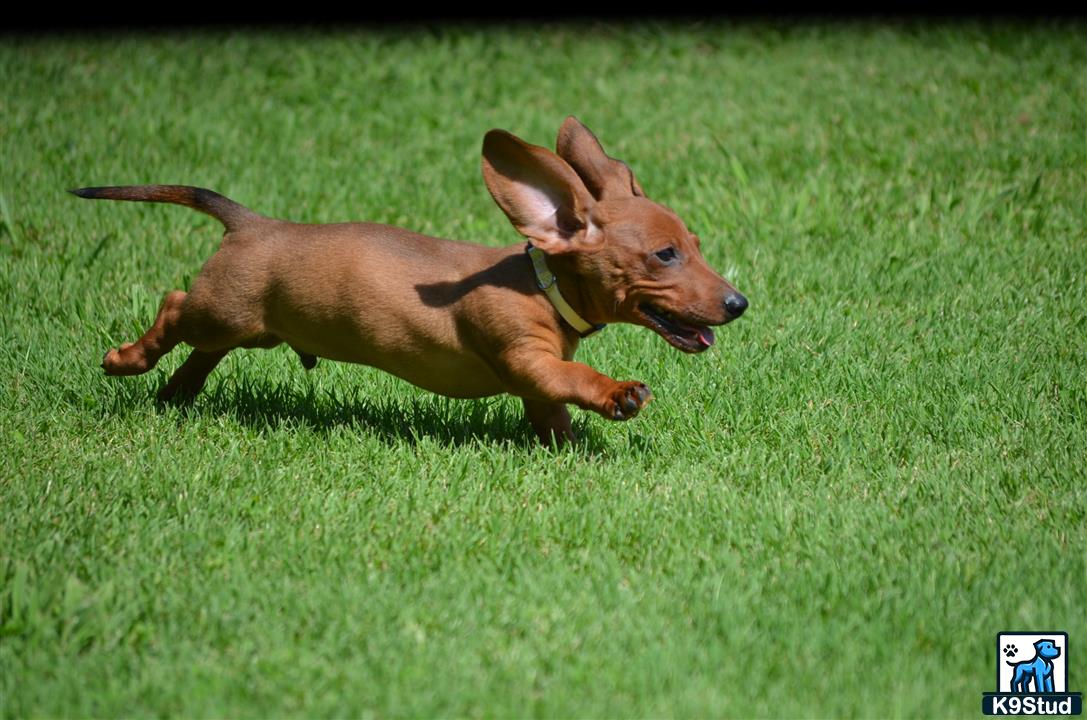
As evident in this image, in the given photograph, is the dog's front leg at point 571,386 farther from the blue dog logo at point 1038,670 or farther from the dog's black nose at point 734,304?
the blue dog logo at point 1038,670

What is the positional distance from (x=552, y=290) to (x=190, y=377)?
4.85 ft

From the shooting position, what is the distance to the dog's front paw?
3.77m

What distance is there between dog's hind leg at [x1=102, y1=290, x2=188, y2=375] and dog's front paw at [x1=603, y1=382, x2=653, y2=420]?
157cm

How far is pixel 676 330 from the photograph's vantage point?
4043 mm

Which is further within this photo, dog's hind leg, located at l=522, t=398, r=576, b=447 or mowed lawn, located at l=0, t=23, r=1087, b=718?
dog's hind leg, located at l=522, t=398, r=576, b=447

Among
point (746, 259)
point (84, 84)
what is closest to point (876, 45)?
point (746, 259)

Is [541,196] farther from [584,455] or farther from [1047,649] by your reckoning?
[1047,649]

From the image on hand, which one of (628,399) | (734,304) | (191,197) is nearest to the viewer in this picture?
(628,399)

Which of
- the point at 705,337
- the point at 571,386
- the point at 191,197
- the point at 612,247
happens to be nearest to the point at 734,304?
the point at 705,337

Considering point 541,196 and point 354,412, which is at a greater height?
point 541,196

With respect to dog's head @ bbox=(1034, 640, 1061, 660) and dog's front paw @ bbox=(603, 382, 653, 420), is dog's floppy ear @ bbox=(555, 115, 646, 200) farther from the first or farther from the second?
dog's head @ bbox=(1034, 640, 1061, 660)

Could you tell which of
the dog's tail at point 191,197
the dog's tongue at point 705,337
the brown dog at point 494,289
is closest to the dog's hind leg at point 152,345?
the brown dog at point 494,289

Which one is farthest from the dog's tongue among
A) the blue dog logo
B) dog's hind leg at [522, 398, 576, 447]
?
the blue dog logo

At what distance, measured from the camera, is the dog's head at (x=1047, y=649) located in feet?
10.3
